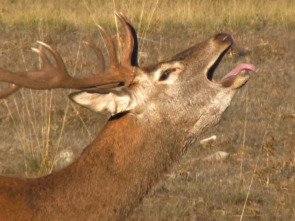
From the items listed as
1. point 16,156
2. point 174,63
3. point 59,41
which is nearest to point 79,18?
point 59,41

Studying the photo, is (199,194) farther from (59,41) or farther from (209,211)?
(59,41)

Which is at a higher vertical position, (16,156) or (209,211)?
(209,211)

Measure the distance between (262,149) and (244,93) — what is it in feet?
6.96

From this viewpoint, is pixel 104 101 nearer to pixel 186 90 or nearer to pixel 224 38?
pixel 186 90

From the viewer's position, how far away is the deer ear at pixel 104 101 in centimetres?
462

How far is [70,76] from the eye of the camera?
473 centimetres

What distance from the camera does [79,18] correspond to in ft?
46.3

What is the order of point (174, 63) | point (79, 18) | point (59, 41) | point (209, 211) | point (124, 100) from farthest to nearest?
point (79, 18) → point (59, 41) → point (209, 211) → point (174, 63) → point (124, 100)

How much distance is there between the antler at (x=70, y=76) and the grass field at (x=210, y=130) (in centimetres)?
161

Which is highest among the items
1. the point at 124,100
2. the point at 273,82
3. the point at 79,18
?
the point at 124,100

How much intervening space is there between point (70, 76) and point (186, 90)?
0.75 meters

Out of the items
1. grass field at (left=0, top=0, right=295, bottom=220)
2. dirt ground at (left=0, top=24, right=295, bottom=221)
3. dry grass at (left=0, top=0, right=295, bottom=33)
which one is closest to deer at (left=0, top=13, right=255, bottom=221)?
dirt ground at (left=0, top=24, right=295, bottom=221)

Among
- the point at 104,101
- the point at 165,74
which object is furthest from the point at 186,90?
the point at 104,101

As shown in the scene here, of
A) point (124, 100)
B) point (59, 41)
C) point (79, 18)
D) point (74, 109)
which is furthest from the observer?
point (79, 18)
